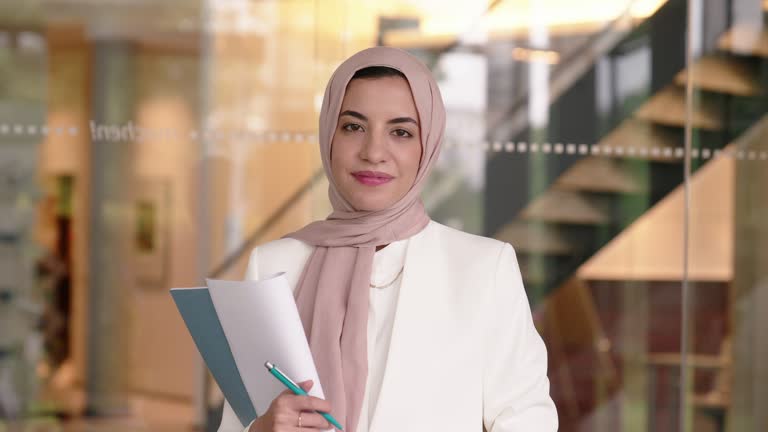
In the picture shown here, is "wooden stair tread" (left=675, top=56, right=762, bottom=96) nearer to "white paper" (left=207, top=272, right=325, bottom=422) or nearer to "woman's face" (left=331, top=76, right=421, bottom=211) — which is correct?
"woman's face" (left=331, top=76, right=421, bottom=211)

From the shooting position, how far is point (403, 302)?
1743 mm

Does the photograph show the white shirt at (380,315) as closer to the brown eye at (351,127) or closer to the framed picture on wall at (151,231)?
the brown eye at (351,127)

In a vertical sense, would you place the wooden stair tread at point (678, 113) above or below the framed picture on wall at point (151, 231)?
above

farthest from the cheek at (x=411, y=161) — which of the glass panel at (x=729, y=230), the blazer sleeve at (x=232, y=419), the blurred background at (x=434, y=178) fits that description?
the glass panel at (x=729, y=230)

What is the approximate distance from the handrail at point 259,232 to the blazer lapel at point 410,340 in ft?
7.80

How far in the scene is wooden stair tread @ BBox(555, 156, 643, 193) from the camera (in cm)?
399

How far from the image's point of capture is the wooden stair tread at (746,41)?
3965mm

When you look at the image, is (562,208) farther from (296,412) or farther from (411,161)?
(296,412)

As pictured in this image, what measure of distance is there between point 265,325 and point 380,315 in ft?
1.13

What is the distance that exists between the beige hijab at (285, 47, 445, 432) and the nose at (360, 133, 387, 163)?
80mm

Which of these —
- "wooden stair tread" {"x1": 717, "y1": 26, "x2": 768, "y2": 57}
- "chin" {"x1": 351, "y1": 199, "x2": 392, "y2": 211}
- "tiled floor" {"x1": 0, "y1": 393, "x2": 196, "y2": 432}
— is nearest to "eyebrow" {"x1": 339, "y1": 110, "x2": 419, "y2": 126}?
"chin" {"x1": 351, "y1": 199, "x2": 392, "y2": 211}

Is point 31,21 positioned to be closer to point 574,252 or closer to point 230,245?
Answer: point 230,245

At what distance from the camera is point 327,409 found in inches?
58.0

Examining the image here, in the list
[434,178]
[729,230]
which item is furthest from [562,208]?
[729,230]
